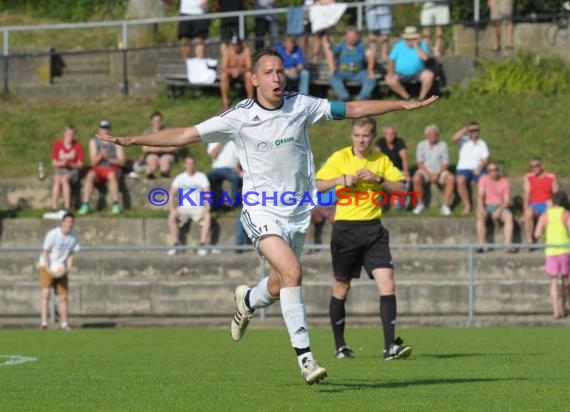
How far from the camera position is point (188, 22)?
2823 cm

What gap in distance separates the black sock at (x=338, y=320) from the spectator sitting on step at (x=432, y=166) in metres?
9.87

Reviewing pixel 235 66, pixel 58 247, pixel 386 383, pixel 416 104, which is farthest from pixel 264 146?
pixel 235 66

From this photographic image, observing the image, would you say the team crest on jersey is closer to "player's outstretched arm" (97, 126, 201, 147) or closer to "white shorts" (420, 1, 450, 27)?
"player's outstretched arm" (97, 126, 201, 147)

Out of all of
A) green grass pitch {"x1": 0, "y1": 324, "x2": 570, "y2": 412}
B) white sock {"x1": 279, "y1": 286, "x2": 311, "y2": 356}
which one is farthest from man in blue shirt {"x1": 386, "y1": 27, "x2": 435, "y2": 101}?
white sock {"x1": 279, "y1": 286, "x2": 311, "y2": 356}

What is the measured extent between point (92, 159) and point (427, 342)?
32.6 ft

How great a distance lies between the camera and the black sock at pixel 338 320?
521 inches

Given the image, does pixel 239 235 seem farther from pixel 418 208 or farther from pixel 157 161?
pixel 418 208

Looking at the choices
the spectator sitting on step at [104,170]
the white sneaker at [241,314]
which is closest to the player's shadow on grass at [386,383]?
the white sneaker at [241,314]

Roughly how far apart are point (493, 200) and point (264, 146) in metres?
13.0

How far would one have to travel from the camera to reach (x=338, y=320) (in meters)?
13.3

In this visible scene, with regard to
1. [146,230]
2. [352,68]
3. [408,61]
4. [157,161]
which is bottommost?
[146,230]

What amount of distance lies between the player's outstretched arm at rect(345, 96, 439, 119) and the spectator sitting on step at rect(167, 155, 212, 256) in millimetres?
12961

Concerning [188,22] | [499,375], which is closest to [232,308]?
[188,22]

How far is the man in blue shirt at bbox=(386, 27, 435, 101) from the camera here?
25.7 metres
